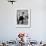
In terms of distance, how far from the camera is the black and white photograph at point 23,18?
4.68 meters

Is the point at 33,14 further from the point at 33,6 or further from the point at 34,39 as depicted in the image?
the point at 34,39

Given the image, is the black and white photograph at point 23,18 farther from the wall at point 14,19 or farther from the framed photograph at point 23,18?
the wall at point 14,19

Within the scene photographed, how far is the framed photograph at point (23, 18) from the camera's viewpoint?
4672 mm

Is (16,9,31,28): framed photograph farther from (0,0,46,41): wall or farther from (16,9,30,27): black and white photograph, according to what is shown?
(0,0,46,41): wall

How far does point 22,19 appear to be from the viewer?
185 inches

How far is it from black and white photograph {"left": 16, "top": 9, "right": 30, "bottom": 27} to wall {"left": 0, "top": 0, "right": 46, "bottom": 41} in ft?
0.44

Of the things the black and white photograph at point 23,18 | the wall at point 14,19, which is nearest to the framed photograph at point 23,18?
the black and white photograph at point 23,18

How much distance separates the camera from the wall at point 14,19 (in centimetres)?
465

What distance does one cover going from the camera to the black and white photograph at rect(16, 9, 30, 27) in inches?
184

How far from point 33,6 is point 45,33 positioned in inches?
39.1

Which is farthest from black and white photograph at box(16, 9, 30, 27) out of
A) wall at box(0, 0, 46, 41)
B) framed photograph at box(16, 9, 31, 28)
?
wall at box(0, 0, 46, 41)

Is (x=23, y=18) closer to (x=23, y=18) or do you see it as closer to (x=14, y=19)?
(x=23, y=18)

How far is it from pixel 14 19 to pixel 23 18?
31 centimetres

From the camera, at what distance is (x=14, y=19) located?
4691 millimetres
